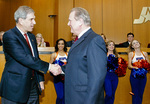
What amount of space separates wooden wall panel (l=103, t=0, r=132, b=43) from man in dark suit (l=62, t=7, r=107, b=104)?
5965 mm

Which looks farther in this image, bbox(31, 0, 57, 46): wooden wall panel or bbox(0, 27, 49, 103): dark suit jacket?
bbox(31, 0, 57, 46): wooden wall panel

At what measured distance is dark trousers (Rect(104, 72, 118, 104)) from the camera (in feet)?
12.0

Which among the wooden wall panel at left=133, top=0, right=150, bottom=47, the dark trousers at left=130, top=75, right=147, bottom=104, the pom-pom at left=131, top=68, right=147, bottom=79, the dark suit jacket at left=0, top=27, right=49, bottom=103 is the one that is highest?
the wooden wall panel at left=133, top=0, right=150, bottom=47

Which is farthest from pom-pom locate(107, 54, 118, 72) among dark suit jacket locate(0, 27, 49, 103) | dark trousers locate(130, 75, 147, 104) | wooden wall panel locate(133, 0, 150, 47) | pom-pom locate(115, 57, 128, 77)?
wooden wall panel locate(133, 0, 150, 47)

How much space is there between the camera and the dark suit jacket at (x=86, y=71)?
4.32ft

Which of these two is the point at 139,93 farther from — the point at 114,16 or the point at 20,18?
the point at 114,16

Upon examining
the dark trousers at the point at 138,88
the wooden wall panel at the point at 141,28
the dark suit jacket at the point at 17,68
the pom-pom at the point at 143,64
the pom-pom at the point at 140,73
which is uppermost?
the wooden wall panel at the point at 141,28

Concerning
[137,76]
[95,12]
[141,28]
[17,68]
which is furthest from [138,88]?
[95,12]

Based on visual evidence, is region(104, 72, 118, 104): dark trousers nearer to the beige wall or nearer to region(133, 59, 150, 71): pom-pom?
region(133, 59, 150, 71): pom-pom

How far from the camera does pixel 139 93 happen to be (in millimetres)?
3812

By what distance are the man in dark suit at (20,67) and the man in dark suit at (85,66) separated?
530 millimetres

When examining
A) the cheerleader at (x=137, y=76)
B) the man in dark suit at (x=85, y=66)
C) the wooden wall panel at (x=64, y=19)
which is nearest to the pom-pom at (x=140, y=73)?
the cheerleader at (x=137, y=76)

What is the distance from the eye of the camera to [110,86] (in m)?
3.69

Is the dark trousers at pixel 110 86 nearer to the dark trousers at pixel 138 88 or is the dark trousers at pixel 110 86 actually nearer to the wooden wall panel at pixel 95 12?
the dark trousers at pixel 138 88
